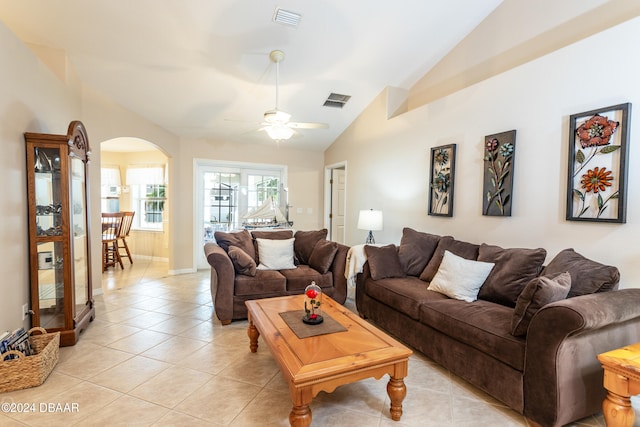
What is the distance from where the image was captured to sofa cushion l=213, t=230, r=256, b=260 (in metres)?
3.70

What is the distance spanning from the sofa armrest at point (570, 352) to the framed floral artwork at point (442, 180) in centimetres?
197

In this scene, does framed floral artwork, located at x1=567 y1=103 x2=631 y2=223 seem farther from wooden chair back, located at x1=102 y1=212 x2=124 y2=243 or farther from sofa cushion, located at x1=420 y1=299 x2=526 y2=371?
wooden chair back, located at x1=102 y1=212 x2=124 y2=243

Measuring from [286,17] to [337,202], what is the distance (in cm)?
379

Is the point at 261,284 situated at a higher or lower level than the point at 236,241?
lower

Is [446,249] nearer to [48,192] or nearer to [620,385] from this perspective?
[620,385]

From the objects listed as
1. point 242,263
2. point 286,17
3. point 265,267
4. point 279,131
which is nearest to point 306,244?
point 265,267

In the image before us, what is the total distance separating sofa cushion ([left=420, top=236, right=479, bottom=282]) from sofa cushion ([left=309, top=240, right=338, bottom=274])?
1015mm

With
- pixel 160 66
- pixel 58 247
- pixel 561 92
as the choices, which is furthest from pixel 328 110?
pixel 58 247

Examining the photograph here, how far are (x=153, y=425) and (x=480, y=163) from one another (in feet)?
11.5

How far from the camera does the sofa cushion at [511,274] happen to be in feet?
7.91

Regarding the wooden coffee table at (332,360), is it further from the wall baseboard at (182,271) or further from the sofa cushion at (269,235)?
the wall baseboard at (182,271)

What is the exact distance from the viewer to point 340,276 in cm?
364

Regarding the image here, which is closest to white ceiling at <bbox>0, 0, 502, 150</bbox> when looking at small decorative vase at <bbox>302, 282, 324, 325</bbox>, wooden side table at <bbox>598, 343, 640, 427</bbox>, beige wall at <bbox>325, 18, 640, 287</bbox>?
beige wall at <bbox>325, 18, 640, 287</bbox>

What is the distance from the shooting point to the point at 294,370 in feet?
5.15
